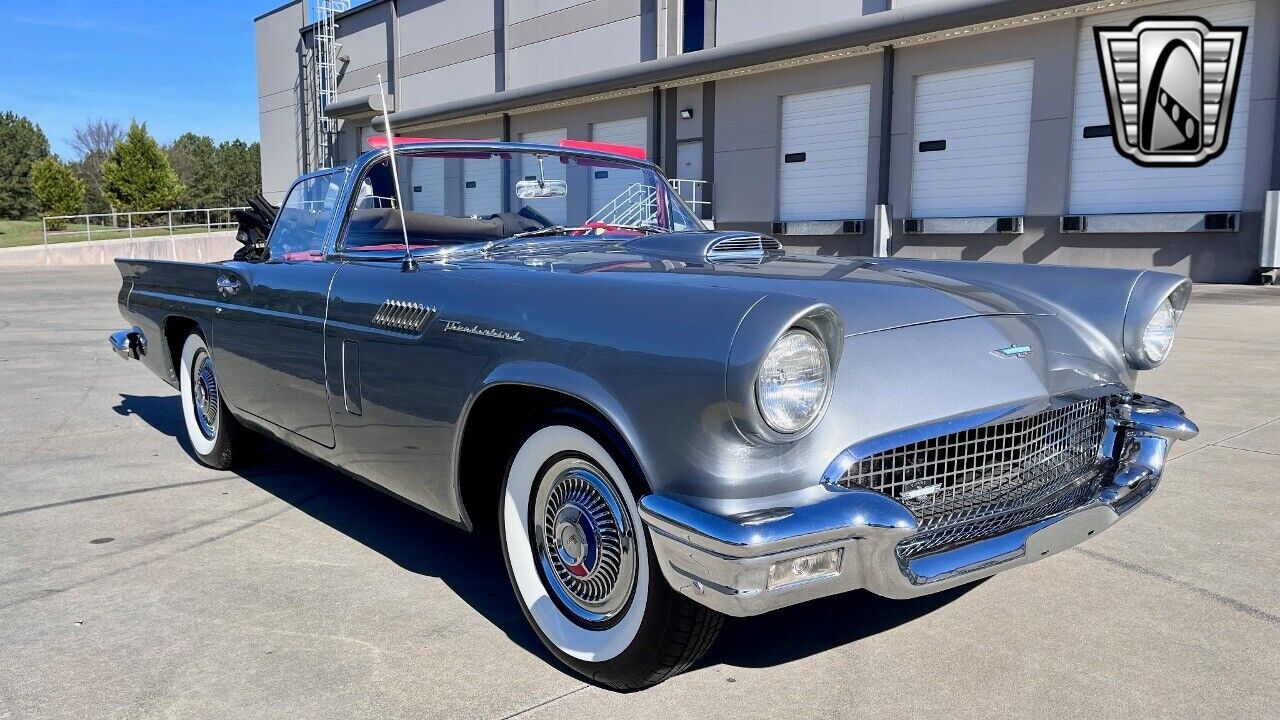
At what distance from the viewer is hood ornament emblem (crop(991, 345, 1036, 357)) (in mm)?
2340

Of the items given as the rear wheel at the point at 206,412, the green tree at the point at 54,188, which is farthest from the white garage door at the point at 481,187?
the green tree at the point at 54,188

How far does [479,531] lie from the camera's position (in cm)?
351

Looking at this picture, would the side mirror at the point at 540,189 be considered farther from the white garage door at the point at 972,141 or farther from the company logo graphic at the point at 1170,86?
the white garage door at the point at 972,141

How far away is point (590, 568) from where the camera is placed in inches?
90.4

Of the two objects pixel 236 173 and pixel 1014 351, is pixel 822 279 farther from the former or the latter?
pixel 236 173

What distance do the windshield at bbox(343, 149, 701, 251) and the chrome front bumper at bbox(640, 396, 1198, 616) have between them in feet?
5.46

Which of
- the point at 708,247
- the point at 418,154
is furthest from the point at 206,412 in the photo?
the point at 708,247

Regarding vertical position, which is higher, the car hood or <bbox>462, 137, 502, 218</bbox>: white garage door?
<bbox>462, 137, 502, 218</bbox>: white garage door

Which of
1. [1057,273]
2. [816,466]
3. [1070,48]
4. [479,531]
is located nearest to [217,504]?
[479,531]

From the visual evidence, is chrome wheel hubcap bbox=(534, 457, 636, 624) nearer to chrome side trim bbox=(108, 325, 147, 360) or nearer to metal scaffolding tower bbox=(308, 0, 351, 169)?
chrome side trim bbox=(108, 325, 147, 360)

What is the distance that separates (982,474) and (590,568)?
984mm

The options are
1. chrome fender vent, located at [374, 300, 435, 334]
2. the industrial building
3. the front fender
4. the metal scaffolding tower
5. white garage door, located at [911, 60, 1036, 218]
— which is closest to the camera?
the front fender

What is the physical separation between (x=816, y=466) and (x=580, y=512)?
0.63m

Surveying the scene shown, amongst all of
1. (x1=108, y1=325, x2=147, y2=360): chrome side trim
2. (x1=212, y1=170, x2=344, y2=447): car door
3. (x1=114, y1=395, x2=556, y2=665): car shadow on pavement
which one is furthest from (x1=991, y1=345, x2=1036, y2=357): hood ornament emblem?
(x1=108, y1=325, x2=147, y2=360): chrome side trim
